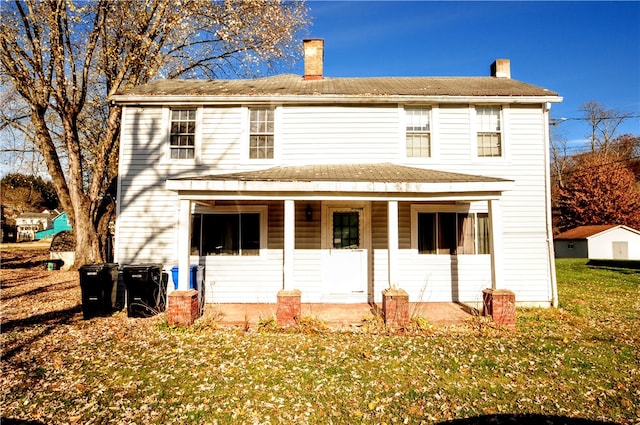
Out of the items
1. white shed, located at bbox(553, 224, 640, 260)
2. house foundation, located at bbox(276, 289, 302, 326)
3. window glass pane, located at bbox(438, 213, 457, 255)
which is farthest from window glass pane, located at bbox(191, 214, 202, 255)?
white shed, located at bbox(553, 224, 640, 260)

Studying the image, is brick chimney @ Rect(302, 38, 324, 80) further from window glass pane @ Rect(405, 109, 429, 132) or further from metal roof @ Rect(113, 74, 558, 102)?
window glass pane @ Rect(405, 109, 429, 132)

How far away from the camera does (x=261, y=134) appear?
30.0 feet

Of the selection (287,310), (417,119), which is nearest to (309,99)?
(417,119)

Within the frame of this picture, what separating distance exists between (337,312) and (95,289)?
5404mm

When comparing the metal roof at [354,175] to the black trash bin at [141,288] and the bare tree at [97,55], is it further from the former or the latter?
the bare tree at [97,55]

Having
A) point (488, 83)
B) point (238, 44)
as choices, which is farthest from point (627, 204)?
point (238, 44)

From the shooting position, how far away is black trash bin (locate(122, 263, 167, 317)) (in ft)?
24.8

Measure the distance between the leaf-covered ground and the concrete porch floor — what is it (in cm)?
42

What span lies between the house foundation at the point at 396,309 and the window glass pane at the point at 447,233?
269 centimetres

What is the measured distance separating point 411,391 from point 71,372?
4.70m

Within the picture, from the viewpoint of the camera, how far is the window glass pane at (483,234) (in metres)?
8.94

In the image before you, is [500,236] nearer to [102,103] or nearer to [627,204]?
[102,103]

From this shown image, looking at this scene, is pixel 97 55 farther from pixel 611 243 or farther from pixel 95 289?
pixel 611 243

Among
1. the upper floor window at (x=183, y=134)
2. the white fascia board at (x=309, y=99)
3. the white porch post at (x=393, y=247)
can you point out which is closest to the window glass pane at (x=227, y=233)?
the upper floor window at (x=183, y=134)
